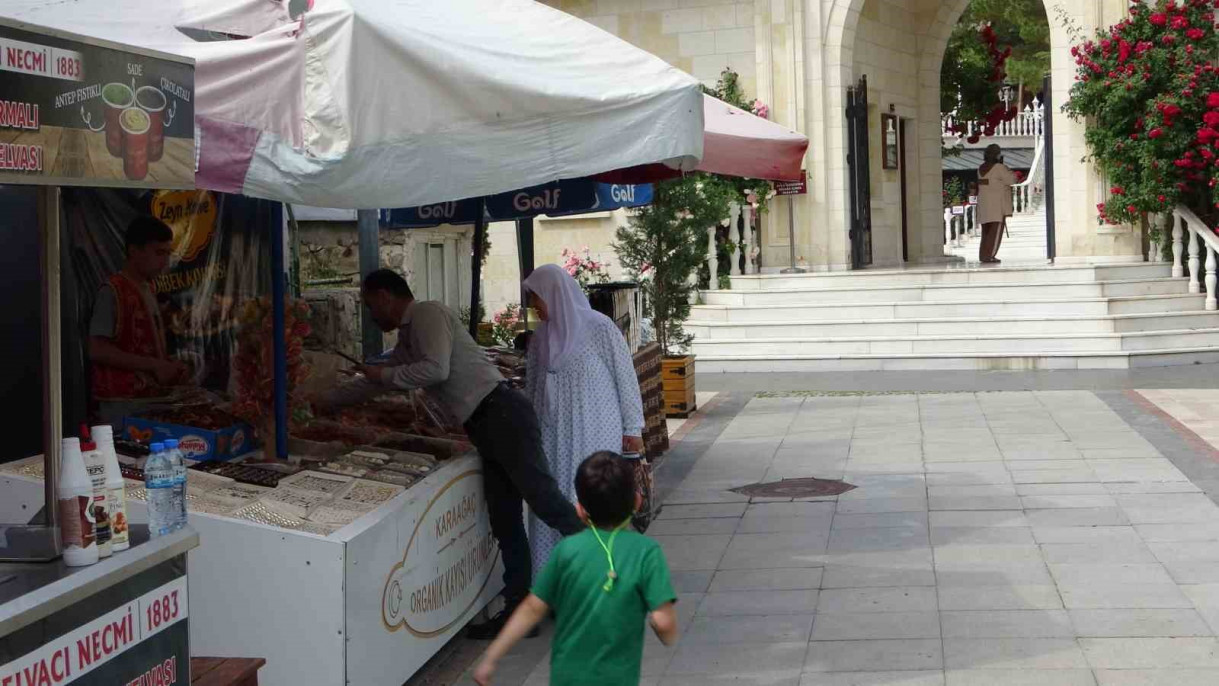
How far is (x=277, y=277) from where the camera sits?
594cm

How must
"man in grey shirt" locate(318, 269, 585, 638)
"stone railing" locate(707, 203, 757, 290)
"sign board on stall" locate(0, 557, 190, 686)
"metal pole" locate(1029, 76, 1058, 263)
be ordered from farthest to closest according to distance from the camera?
"stone railing" locate(707, 203, 757, 290) → "metal pole" locate(1029, 76, 1058, 263) → "man in grey shirt" locate(318, 269, 585, 638) → "sign board on stall" locate(0, 557, 190, 686)

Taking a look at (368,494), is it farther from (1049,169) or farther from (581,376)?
(1049,169)

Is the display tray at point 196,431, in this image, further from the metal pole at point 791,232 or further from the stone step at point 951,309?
the metal pole at point 791,232

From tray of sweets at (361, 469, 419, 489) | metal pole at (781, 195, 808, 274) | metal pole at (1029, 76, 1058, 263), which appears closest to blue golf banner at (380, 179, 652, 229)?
tray of sweets at (361, 469, 419, 489)

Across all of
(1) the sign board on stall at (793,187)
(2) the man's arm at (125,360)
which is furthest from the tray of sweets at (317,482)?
(1) the sign board on stall at (793,187)

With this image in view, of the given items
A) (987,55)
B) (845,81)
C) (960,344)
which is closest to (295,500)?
(960,344)

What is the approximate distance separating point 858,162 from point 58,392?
18.2 m

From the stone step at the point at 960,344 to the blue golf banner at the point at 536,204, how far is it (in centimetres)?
834

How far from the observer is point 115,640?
11.7ft

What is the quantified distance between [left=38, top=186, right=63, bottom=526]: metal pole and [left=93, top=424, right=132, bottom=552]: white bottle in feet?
0.39

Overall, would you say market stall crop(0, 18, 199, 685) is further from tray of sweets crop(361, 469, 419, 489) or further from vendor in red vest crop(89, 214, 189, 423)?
vendor in red vest crop(89, 214, 189, 423)

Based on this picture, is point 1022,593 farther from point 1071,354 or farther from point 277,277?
point 1071,354

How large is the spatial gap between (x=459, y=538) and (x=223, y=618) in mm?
1387

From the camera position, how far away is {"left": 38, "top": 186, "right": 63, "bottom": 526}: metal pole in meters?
3.66
